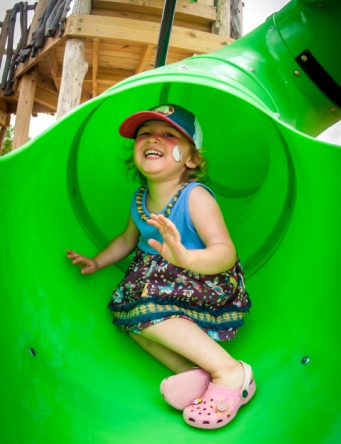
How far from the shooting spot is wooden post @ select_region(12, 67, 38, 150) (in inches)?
217

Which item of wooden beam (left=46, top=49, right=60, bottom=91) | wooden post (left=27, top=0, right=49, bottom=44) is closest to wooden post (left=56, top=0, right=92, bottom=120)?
wooden beam (left=46, top=49, right=60, bottom=91)

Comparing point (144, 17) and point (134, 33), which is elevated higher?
point (144, 17)

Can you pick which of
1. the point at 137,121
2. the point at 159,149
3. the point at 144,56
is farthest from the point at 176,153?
the point at 144,56

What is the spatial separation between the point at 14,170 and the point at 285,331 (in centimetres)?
85

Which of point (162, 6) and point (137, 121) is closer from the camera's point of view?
point (137, 121)

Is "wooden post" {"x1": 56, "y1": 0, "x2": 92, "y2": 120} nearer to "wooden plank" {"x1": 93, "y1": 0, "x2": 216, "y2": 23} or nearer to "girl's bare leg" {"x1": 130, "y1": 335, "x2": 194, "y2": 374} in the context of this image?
"wooden plank" {"x1": 93, "y1": 0, "x2": 216, "y2": 23}

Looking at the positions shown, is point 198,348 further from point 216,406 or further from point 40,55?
point 40,55

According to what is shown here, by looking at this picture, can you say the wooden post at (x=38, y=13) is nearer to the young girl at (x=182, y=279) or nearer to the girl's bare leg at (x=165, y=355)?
the young girl at (x=182, y=279)

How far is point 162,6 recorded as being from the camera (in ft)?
13.9

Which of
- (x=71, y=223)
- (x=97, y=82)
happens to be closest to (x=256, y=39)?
(x=71, y=223)

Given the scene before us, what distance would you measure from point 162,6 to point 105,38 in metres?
0.57

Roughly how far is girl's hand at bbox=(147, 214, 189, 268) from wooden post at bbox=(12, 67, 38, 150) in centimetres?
462

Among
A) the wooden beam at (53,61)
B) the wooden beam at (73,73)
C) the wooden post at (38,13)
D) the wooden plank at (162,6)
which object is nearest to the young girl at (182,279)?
the wooden beam at (73,73)

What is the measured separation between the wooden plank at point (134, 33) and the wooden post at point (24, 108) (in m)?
1.58
